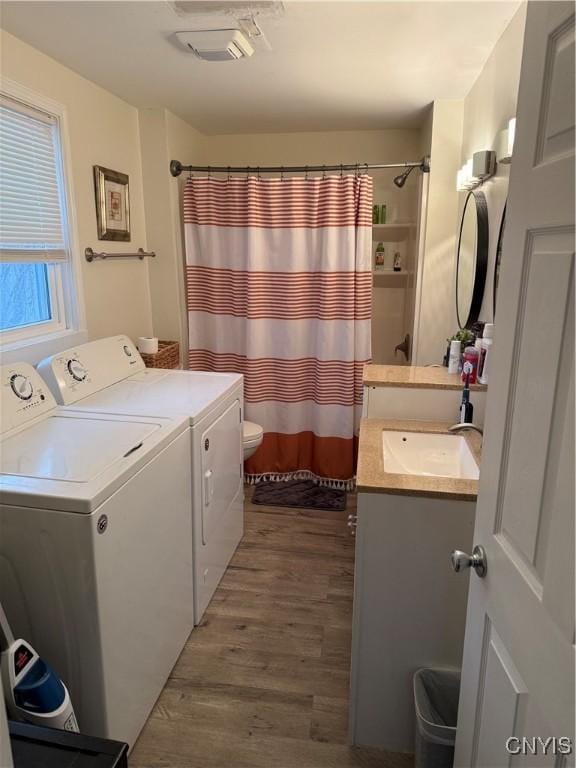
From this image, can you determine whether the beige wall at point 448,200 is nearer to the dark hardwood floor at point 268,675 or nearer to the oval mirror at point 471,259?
the oval mirror at point 471,259

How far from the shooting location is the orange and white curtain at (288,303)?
10.2ft

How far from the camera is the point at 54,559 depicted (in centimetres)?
134

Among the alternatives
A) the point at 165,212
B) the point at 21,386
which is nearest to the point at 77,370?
the point at 21,386

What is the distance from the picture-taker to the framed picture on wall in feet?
8.55

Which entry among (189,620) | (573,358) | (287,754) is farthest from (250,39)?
(287,754)

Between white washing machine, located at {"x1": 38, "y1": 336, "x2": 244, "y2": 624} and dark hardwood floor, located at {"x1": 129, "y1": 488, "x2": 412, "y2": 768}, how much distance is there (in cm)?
16

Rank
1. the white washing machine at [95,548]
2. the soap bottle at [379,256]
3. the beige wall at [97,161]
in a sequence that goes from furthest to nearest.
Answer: the soap bottle at [379,256], the beige wall at [97,161], the white washing machine at [95,548]

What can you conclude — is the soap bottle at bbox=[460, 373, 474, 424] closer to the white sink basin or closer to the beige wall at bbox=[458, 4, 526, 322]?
the white sink basin

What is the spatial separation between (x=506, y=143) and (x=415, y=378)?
0.97 metres

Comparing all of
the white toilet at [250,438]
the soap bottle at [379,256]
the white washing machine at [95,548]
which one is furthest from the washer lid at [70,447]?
the soap bottle at [379,256]

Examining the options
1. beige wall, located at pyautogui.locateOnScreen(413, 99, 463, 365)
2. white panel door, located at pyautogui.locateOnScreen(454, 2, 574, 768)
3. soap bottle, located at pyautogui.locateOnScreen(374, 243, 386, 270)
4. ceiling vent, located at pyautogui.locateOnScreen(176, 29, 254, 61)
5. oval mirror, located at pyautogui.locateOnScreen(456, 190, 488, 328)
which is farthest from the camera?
soap bottle, located at pyautogui.locateOnScreen(374, 243, 386, 270)

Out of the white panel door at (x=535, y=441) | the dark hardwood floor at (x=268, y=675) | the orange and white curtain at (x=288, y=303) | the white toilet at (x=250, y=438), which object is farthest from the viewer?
the orange and white curtain at (x=288, y=303)

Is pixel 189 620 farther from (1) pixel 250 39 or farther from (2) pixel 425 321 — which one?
(1) pixel 250 39

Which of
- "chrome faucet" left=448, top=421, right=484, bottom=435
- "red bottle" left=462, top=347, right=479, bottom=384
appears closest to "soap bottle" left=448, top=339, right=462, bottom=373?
"red bottle" left=462, top=347, right=479, bottom=384
